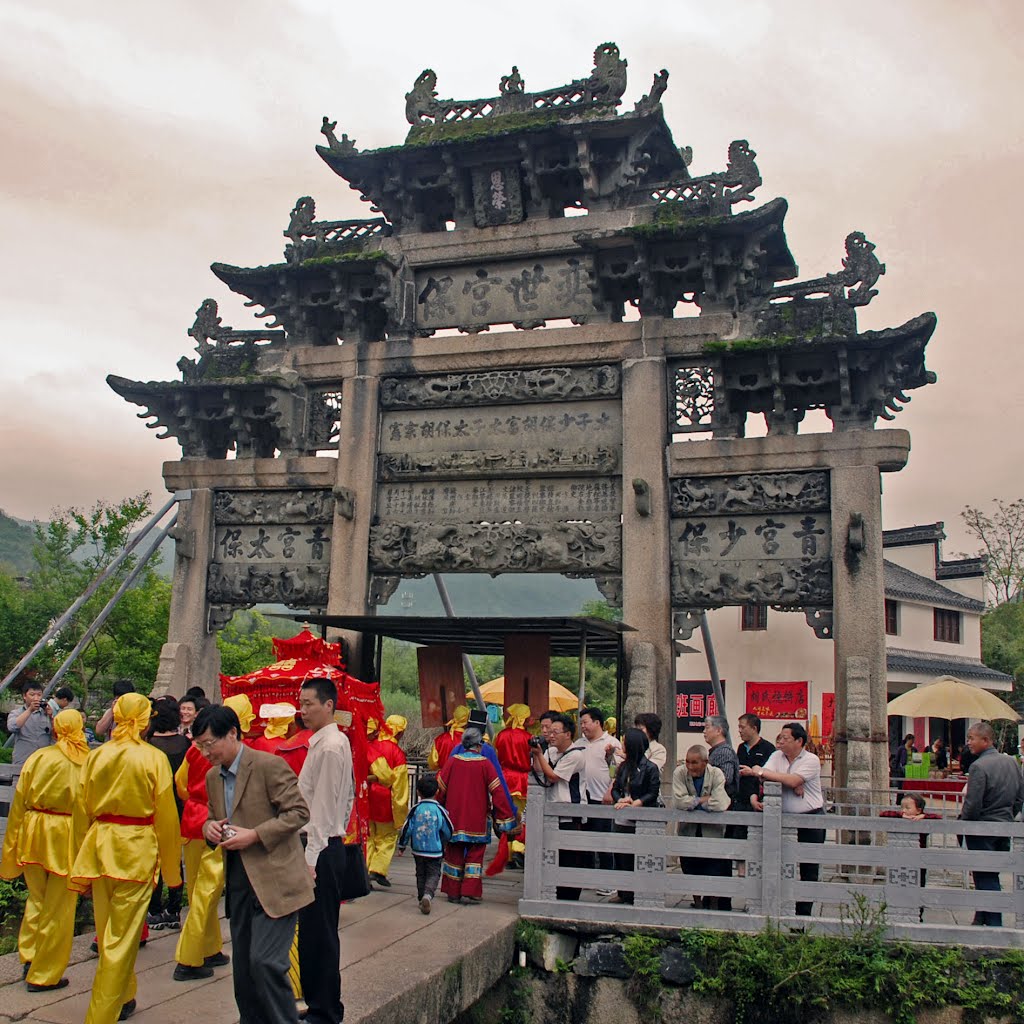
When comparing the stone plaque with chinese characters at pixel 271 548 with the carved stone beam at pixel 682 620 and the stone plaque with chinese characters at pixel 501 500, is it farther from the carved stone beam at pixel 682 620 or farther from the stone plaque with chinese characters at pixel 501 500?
the carved stone beam at pixel 682 620

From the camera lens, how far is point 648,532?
42.9 ft

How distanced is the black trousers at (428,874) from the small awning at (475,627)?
3139mm

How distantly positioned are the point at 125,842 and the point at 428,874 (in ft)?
10.8

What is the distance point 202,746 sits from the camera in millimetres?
5387

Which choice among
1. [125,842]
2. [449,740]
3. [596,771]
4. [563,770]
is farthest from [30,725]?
[596,771]

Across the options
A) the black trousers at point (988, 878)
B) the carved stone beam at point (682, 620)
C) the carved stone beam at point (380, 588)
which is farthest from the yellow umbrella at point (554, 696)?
the black trousers at point (988, 878)

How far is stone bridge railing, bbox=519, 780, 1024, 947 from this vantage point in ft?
26.3

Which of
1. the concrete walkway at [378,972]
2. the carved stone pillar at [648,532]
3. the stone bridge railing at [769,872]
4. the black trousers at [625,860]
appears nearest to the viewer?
the concrete walkway at [378,972]

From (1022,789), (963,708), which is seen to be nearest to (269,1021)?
(1022,789)

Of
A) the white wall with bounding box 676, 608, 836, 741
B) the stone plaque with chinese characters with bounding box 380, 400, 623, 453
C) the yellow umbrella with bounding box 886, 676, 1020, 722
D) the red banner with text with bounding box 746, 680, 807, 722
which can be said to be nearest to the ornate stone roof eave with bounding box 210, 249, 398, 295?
the stone plaque with chinese characters with bounding box 380, 400, 623, 453

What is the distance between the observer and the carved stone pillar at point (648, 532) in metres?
12.8

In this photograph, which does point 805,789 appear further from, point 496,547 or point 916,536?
point 916,536

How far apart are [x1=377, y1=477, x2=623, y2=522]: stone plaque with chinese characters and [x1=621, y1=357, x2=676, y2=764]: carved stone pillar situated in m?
0.46

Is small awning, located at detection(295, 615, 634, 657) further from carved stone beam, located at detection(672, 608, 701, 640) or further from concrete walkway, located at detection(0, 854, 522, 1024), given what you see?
concrete walkway, located at detection(0, 854, 522, 1024)
